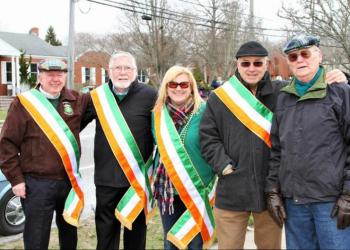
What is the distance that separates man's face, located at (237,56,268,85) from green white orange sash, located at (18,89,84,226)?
57.4 inches

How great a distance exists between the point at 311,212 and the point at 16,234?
131 inches

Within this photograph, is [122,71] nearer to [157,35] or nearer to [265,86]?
[265,86]

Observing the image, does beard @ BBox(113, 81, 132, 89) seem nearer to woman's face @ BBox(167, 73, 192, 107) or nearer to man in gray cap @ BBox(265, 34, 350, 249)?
woman's face @ BBox(167, 73, 192, 107)

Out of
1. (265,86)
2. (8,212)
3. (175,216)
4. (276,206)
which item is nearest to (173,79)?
(265,86)

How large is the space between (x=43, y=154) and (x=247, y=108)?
1576 mm

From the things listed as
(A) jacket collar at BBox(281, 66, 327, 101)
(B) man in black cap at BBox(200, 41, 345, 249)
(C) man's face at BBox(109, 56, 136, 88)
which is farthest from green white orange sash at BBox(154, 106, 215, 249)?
(A) jacket collar at BBox(281, 66, 327, 101)

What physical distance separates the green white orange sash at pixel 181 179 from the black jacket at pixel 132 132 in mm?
158

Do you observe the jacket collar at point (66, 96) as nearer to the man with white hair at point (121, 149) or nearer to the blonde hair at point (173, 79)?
the man with white hair at point (121, 149)

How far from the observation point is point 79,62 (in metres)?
42.1

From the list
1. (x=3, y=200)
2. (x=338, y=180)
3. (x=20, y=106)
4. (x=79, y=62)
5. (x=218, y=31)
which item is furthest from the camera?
(x=79, y=62)

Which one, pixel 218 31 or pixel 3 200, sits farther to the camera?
pixel 218 31

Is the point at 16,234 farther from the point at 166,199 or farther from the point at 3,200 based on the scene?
the point at 166,199

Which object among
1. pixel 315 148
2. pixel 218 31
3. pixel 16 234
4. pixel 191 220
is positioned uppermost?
pixel 218 31

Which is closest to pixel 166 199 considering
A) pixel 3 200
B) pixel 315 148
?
pixel 315 148
